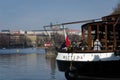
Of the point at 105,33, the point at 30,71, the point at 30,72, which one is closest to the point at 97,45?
the point at 105,33

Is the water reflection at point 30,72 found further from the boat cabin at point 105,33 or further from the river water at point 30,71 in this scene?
the boat cabin at point 105,33

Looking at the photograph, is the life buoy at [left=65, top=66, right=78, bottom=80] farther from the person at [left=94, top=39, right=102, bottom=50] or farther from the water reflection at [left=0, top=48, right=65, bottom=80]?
the water reflection at [left=0, top=48, right=65, bottom=80]

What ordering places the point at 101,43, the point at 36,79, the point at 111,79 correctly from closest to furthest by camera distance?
the point at 111,79, the point at 101,43, the point at 36,79

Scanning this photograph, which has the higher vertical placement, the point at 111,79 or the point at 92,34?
the point at 92,34

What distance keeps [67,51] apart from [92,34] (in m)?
2.12

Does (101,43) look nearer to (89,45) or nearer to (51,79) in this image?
(89,45)

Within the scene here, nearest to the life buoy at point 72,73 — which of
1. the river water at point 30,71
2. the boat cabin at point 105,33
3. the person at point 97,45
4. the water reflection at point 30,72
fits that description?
the river water at point 30,71

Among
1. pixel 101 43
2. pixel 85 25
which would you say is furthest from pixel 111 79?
pixel 85 25

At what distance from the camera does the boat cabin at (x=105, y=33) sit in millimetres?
27734

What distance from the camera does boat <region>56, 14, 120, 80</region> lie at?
26.3 meters

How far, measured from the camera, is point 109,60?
26.2 meters

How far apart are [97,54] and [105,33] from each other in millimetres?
1791

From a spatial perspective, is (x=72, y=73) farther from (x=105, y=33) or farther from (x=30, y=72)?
(x=30, y=72)

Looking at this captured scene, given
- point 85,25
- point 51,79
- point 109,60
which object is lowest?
point 51,79
